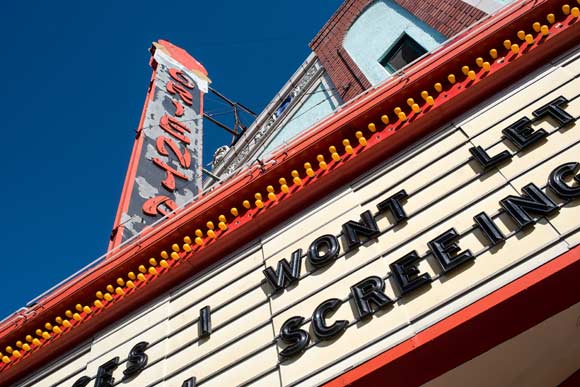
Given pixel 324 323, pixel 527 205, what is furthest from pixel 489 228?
pixel 324 323

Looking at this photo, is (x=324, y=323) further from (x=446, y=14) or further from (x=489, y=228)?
(x=446, y=14)

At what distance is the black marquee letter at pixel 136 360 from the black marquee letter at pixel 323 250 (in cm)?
246

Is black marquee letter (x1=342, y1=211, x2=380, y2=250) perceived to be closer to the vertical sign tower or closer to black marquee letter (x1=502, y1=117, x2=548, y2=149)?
black marquee letter (x1=502, y1=117, x2=548, y2=149)

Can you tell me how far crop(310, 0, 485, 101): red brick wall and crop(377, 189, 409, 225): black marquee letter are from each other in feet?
21.2

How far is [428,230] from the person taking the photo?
5266 mm

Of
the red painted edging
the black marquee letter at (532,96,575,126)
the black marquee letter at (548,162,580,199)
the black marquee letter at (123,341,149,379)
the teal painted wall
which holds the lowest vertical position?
the red painted edging

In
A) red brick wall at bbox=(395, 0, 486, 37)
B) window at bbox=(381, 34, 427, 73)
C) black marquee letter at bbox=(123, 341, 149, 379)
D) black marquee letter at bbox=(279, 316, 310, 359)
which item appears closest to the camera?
black marquee letter at bbox=(279, 316, 310, 359)

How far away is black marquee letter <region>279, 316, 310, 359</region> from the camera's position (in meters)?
5.05

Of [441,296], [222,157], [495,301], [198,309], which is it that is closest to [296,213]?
[198,309]

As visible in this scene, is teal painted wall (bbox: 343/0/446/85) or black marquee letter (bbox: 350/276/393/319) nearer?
black marquee letter (bbox: 350/276/393/319)

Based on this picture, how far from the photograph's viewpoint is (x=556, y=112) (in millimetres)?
5391

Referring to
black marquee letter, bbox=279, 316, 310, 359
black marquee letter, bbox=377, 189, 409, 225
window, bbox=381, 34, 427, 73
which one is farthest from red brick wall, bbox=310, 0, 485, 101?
black marquee letter, bbox=279, 316, 310, 359

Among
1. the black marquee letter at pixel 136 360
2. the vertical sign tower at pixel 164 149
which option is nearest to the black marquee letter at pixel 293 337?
the black marquee letter at pixel 136 360

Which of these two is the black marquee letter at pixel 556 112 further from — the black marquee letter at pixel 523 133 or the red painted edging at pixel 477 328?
the red painted edging at pixel 477 328
